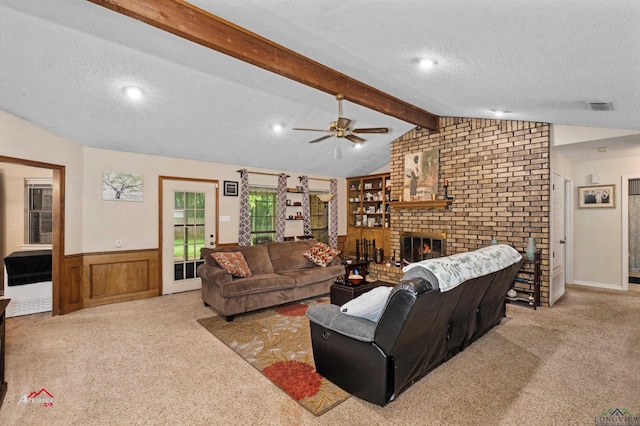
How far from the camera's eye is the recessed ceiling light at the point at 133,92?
3.69 metres

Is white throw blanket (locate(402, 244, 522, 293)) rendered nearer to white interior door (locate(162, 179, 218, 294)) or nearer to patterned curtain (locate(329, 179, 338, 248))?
white interior door (locate(162, 179, 218, 294))

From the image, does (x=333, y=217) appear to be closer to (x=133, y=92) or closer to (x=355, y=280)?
(x=355, y=280)

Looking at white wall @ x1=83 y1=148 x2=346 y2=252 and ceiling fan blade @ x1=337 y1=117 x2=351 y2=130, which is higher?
ceiling fan blade @ x1=337 y1=117 x2=351 y2=130

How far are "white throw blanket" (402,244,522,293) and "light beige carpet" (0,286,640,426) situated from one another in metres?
0.88

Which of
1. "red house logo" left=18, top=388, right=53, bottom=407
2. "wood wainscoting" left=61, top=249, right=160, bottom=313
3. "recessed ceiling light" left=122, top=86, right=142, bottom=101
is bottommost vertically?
"red house logo" left=18, top=388, right=53, bottom=407

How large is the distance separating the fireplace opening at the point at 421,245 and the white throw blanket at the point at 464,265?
8.13 feet

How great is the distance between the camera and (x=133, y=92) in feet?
12.4

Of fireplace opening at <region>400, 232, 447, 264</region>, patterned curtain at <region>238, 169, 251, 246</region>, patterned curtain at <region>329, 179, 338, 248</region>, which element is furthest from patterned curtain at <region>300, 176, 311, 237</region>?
fireplace opening at <region>400, 232, 447, 264</region>

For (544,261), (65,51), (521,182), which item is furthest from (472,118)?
(65,51)

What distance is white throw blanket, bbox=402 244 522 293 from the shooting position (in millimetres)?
2184

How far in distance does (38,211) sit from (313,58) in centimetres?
569

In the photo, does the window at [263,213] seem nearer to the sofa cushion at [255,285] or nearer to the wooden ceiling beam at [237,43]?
the sofa cushion at [255,285]

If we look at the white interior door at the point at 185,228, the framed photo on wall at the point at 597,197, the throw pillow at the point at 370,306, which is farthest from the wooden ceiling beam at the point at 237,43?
the framed photo on wall at the point at 597,197

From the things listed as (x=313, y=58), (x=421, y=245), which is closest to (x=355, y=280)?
(x=421, y=245)
